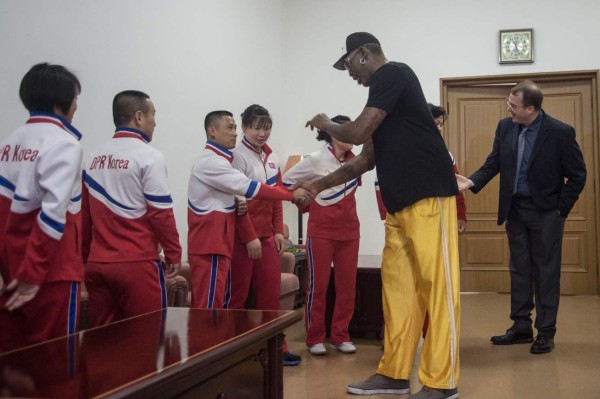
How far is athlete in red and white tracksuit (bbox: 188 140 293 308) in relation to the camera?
9.14 feet

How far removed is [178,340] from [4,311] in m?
0.78

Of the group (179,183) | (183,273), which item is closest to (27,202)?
(183,273)

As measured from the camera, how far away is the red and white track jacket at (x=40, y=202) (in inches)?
69.7

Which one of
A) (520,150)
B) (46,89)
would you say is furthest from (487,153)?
(46,89)

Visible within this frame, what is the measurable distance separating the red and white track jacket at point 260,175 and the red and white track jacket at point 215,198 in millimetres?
286

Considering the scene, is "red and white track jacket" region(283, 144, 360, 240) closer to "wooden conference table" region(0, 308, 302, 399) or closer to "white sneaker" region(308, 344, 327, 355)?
"white sneaker" region(308, 344, 327, 355)

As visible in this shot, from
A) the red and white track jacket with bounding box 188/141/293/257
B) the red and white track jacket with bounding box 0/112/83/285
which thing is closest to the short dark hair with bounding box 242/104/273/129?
the red and white track jacket with bounding box 188/141/293/257

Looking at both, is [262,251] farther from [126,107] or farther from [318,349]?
[126,107]

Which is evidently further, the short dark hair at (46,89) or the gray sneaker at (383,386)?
the gray sneaker at (383,386)

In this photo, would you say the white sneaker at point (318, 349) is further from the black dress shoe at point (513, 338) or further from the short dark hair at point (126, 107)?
the short dark hair at point (126, 107)

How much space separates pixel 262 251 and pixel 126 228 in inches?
37.6

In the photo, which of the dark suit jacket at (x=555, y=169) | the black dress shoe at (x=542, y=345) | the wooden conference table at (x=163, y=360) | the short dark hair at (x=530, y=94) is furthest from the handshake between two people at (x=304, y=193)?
the black dress shoe at (x=542, y=345)

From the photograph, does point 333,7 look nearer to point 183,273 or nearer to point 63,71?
point 183,273

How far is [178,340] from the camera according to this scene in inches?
55.6
